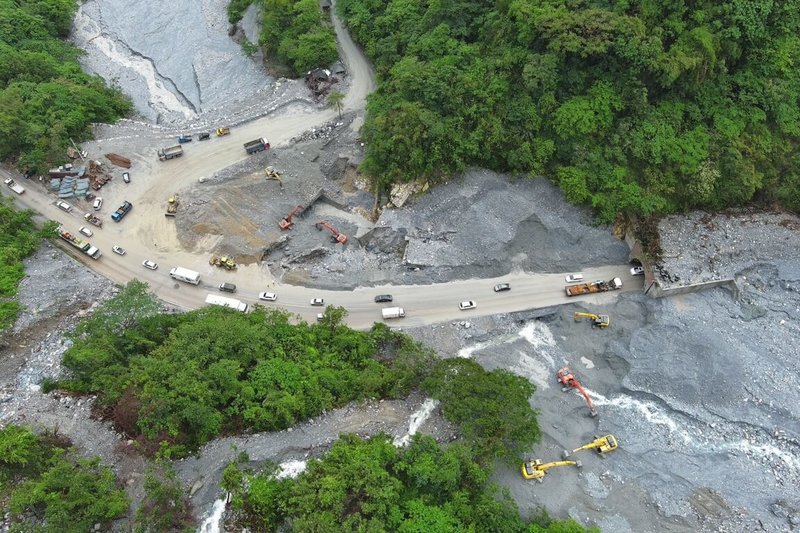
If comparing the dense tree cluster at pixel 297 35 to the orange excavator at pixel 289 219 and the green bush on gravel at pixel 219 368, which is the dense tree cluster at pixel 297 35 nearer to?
the orange excavator at pixel 289 219

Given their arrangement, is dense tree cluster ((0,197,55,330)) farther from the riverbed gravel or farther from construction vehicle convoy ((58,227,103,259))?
construction vehicle convoy ((58,227,103,259))

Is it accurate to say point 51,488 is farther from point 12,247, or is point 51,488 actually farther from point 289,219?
point 289,219

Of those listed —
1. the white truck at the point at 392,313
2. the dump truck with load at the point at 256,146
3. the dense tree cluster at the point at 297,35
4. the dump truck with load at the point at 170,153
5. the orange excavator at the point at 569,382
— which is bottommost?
the orange excavator at the point at 569,382

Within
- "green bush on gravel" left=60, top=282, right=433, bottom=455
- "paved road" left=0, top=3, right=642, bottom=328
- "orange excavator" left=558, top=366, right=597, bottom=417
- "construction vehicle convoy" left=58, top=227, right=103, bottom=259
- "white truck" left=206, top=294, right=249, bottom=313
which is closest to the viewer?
"green bush on gravel" left=60, top=282, right=433, bottom=455

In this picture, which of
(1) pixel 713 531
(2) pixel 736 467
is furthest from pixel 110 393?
(2) pixel 736 467

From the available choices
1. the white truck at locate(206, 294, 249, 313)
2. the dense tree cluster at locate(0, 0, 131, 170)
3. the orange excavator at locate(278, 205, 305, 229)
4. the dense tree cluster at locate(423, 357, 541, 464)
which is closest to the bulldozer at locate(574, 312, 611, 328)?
the dense tree cluster at locate(423, 357, 541, 464)

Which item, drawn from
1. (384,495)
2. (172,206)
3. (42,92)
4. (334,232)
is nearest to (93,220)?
(172,206)

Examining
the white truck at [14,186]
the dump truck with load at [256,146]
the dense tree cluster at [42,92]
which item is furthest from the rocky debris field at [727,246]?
the white truck at [14,186]
